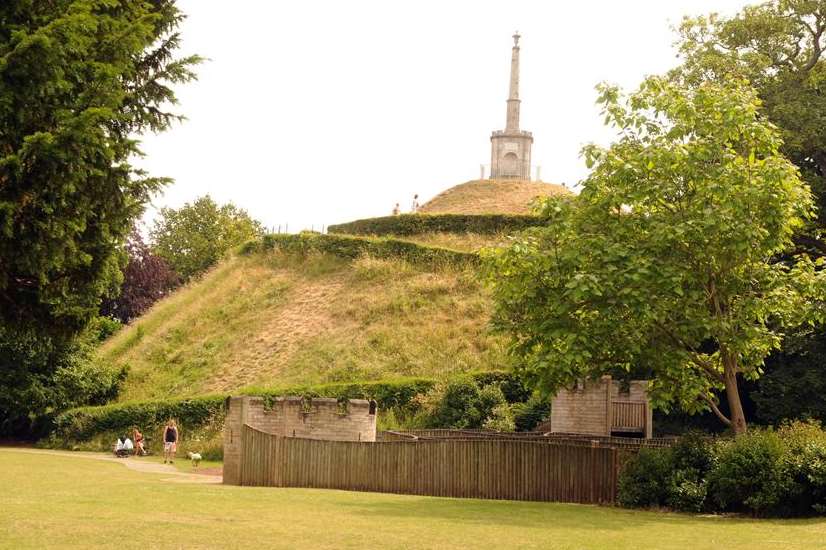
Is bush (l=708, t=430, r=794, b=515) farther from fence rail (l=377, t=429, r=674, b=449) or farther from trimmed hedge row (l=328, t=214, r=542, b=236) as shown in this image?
trimmed hedge row (l=328, t=214, r=542, b=236)

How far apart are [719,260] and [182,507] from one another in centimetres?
1262

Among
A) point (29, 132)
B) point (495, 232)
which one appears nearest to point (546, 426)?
point (29, 132)

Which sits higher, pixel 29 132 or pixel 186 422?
pixel 29 132

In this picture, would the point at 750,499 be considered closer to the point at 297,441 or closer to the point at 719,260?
the point at 719,260

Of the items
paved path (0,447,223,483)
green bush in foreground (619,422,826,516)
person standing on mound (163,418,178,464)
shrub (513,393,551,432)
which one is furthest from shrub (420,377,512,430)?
green bush in foreground (619,422,826,516)

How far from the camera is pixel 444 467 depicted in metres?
25.9

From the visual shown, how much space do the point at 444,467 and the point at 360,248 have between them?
43.9 meters

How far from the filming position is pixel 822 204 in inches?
1503

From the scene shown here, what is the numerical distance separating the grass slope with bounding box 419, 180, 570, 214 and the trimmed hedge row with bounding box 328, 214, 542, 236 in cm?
1475

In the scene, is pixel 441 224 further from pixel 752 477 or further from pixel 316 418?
pixel 752 477

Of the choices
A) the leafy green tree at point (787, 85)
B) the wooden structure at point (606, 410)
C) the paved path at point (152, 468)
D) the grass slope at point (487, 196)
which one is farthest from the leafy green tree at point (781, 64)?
the grass slope at point (487, 196)

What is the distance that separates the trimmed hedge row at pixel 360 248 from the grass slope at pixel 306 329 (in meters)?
0.77

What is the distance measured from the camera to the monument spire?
355 ft

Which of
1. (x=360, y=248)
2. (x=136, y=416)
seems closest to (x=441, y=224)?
(x=360, y=248)
